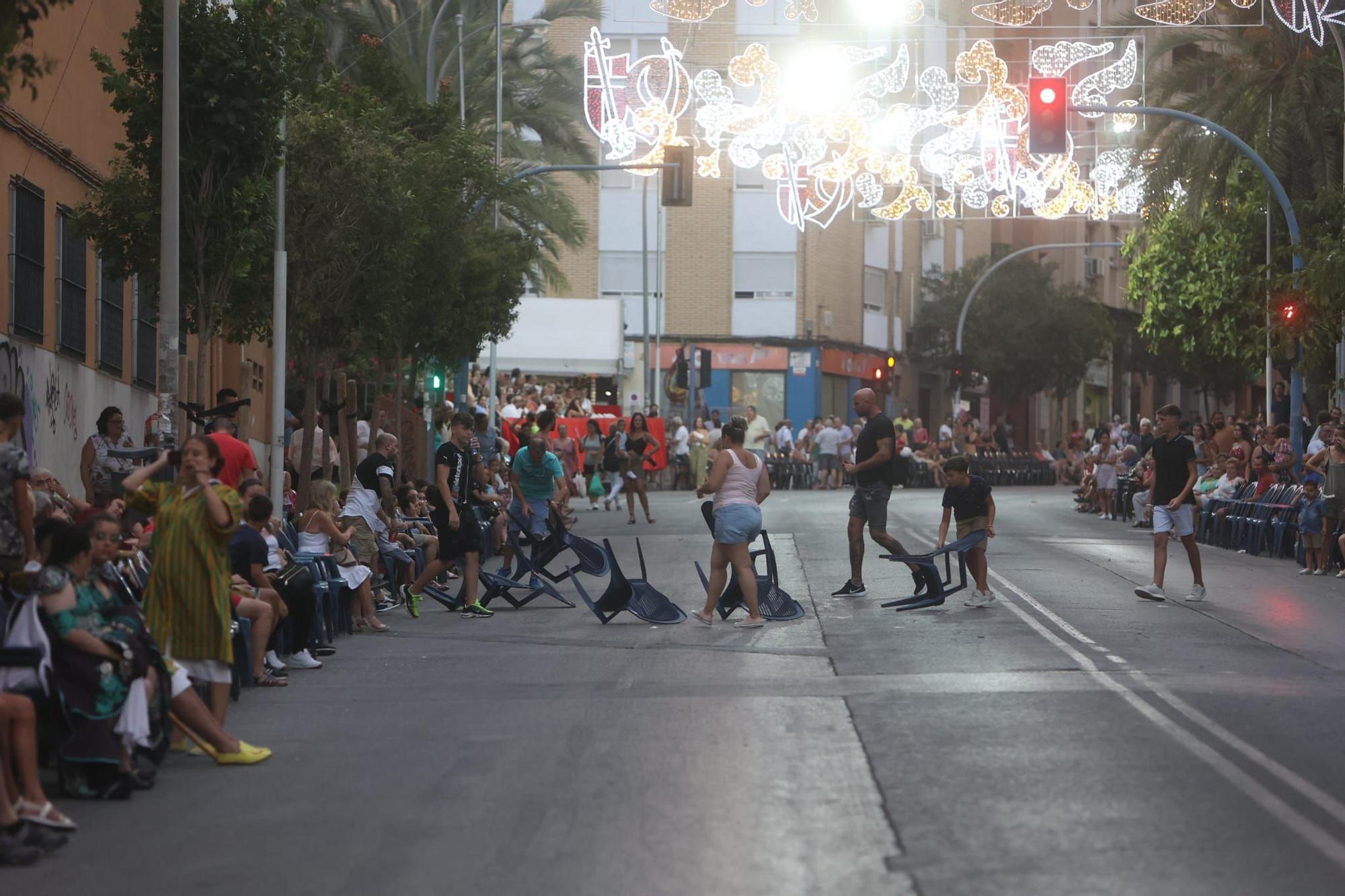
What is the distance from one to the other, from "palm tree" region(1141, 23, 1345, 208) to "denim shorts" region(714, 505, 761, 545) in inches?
790

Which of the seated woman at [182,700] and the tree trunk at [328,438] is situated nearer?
the seated woman at [182,700]

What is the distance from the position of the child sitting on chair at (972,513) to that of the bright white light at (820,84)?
21965 mm

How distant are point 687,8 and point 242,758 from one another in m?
25.8

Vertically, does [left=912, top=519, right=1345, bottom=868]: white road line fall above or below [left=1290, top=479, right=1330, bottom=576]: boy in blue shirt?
below

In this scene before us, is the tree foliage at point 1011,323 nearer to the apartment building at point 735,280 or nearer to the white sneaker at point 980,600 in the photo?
the apartment building at point 735,280

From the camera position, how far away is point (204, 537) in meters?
9.59

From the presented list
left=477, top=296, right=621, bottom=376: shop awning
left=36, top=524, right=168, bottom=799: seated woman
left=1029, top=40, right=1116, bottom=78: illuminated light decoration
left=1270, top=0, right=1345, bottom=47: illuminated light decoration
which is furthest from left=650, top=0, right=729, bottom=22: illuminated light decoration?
left=36, top=524, right=168, bottom=799: seated woman

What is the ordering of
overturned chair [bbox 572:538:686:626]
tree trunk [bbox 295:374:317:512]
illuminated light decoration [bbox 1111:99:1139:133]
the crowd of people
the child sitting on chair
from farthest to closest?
1. illuminated light decoration [bbox 1111:99:1139:133]
2. the crowd of people
3. tree trunk [bbox 295:374:317:512]
4. the child sitting on chair
5. overturned chair [bbox 572:538:686:626]

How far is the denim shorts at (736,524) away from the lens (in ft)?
51.4

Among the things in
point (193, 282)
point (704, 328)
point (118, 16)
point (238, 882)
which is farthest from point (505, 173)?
point (704, 328)

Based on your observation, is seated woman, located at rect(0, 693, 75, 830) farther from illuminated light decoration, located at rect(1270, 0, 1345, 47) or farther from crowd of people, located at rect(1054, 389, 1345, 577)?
illuminated light decoration, located at rect(1270, 0, 1345, 47)

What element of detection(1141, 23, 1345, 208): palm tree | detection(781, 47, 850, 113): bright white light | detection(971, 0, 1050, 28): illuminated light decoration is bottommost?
detection(1141, 23, 1345, 208): palm tree

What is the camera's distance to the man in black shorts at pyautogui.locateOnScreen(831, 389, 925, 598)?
18000 mm

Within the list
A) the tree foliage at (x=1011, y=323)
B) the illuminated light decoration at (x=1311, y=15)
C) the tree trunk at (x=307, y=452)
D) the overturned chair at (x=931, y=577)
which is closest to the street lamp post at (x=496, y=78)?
the tree trunk at (x=307, y=452)
